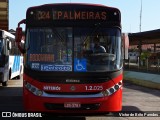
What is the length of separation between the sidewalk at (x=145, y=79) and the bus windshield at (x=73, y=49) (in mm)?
12217

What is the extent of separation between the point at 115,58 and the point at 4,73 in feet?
36.2

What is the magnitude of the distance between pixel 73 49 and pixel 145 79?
15262 mm

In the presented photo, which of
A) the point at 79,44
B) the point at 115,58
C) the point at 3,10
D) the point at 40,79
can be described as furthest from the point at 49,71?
the point at 3,10

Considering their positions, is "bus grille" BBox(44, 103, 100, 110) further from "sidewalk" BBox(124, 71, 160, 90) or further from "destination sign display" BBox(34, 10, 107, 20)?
"sidewalk" BBox(124, 71, 160, 90)

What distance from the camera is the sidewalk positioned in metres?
22.5

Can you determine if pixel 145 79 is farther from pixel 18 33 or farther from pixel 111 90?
pixel 18 33

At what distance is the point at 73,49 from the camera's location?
9.94 m

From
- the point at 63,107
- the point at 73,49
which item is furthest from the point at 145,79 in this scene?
the point at 63,107

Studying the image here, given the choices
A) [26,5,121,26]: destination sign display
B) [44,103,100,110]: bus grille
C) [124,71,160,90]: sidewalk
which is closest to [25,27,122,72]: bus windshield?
[26,5,121,26]: destination sign display

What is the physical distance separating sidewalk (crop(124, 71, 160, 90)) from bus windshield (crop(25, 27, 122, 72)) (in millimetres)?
12217

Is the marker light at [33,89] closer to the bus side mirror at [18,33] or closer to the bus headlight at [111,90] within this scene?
the bus side mirror at [18,33]

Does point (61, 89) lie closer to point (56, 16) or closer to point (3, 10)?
point (56, 16)

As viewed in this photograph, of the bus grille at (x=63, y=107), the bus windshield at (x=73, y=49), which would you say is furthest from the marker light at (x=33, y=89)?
the bus windshield at (x=73, y=49)

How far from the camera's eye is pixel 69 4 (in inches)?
405
